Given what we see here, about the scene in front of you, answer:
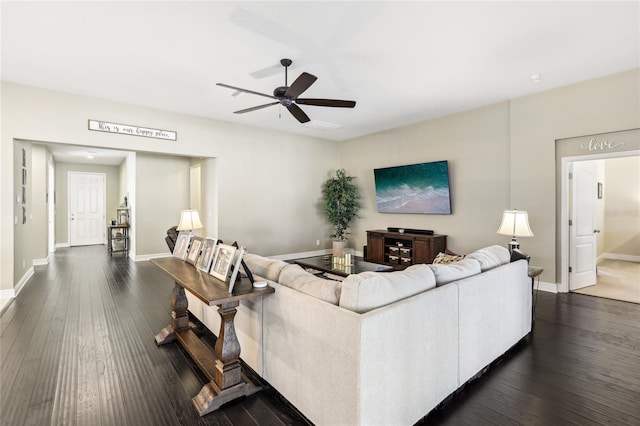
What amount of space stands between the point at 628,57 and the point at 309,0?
378cm

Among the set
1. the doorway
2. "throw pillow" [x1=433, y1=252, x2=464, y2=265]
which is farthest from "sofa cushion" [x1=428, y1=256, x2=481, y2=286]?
the doorway

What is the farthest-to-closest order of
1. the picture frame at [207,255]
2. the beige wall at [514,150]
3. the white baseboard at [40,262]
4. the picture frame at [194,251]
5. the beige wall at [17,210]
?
the white baseboard at [40,262]
the beige wall at [17,210]
the beige wall at [514,150]
the picture frame at [194,251]
the picture frame at [207,255]

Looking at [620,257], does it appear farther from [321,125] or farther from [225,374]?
[225,374]

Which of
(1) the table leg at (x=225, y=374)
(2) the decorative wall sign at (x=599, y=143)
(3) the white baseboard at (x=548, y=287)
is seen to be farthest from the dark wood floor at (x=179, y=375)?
(2) the decorative wall sign at (x=599, y=143)

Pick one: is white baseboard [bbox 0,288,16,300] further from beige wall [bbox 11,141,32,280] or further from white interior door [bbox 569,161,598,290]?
white interior door [bbox 569,161,598,290]

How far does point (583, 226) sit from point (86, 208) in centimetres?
1235

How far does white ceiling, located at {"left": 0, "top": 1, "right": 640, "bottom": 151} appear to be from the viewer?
2.63 metres

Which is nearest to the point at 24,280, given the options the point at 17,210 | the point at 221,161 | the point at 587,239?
the point at 17,210

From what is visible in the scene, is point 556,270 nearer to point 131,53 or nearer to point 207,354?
point 207,354

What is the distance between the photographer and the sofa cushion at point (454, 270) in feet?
6.96

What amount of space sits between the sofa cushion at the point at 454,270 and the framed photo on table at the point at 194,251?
198cm

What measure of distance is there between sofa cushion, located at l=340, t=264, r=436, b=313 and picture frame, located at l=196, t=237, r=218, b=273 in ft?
3.98

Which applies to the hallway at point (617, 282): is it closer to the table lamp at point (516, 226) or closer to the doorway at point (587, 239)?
the doorway at point (587, 239)

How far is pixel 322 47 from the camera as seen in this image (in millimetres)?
3197
